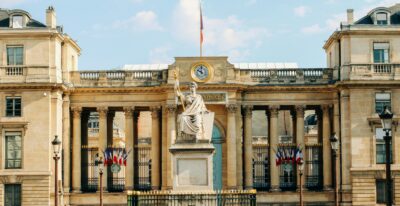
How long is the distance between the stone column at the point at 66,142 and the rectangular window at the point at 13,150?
12.7ft

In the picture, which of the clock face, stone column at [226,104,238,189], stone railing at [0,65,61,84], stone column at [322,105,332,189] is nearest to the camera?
stone railing at [0,65,61,84]

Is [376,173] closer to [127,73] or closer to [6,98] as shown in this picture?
[127,73]

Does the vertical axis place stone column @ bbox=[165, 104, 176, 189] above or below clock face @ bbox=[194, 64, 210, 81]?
below

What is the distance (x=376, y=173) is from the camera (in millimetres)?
60969

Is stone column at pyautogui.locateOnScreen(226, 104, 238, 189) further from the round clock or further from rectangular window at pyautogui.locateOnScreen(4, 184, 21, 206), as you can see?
rectangular window at pyautogui.locateOnScreen(4, 184, 21, 206)

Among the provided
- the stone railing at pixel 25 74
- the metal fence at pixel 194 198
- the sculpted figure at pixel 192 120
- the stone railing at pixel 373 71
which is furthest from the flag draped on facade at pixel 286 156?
the sculpted figure at pixel 192 120

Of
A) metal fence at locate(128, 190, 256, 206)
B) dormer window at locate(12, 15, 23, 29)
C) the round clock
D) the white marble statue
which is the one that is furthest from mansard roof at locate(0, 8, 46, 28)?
the white marble statue

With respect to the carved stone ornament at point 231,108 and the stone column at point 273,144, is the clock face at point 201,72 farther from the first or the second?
the stone column at point 273,144

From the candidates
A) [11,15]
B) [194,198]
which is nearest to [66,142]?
[11,15]

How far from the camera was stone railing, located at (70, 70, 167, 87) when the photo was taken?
212 feet

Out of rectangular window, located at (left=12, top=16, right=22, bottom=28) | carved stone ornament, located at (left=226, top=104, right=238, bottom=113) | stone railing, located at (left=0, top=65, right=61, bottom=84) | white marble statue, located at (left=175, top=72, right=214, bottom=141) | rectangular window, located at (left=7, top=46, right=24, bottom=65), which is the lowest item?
white marble statue, located at (left=175, top=72, right=214, bottom=141)

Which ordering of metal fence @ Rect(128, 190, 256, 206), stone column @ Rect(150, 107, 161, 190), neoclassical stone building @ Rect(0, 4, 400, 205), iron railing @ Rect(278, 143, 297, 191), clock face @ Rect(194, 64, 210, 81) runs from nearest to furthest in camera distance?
metal fence @ Rect(128, 190, 256, 206), neoclassical stone building @ Rect(0, 4, 400, 205), clock face @ Rect(194, 64, 210, 81), iron railing @ Rect(278, 143, 297, 191), stone column @ Rect(150, 107, 161, 190)

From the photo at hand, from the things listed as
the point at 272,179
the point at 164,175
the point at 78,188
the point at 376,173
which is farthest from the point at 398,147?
the point at 78,188

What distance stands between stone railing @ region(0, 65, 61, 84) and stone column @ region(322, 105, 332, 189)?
19.0 m
